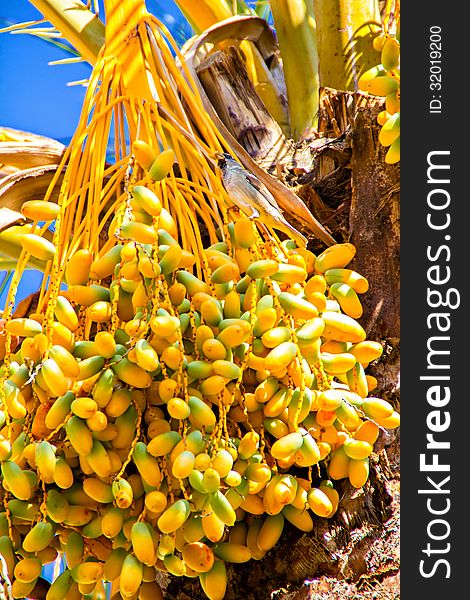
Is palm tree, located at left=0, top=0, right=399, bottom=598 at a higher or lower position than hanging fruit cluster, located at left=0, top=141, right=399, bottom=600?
higher

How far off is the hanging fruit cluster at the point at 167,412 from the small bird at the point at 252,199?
38 millimetres

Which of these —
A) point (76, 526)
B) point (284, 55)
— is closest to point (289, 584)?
point (76, 526)

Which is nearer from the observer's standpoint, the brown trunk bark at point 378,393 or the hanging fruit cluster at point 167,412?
the hanging fruit cluster at point 167,412

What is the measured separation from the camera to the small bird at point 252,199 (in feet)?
3.14

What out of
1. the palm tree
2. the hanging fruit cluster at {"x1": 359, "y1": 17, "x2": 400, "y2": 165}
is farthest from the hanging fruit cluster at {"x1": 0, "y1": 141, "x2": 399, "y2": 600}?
the hanging fruit cluster at {"x1": 359, "y1": 17, "x2": 400, "y2": 165}

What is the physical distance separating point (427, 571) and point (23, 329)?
0.54 meters

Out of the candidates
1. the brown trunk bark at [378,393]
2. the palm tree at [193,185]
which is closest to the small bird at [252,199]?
the palm tree at [193,185]

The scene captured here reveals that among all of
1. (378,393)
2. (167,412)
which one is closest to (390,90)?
(378,393)

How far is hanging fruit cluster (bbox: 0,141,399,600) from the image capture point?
2.66 ft

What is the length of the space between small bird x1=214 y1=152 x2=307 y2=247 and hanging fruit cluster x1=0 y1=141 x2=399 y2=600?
0.12ft

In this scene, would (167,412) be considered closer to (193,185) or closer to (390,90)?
(193,185)

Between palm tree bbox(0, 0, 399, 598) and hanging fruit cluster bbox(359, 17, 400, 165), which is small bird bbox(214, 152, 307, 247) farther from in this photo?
hanging fruit cluster bbox(359, 17, 400, 165)

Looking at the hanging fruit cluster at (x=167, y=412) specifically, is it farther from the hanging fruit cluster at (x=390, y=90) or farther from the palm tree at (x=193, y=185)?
the hanging fruit cluster at (x=390, y=90)

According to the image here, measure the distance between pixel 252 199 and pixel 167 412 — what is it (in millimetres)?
278
